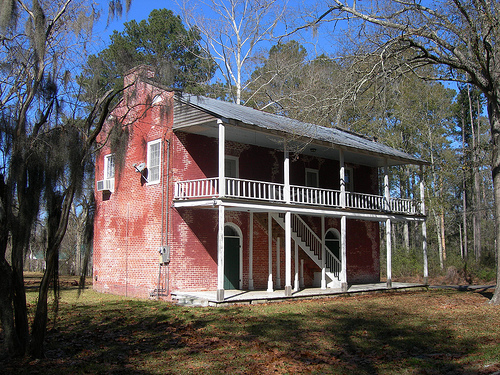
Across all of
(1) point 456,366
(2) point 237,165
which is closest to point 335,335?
(1) point 456,366

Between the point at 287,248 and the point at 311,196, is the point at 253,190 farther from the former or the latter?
the point at 287,248

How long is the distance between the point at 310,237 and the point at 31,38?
46.6 feet

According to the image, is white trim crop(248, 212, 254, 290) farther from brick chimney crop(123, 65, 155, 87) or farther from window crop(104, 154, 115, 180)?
brick chimney crop(123, 65, 155, 87)

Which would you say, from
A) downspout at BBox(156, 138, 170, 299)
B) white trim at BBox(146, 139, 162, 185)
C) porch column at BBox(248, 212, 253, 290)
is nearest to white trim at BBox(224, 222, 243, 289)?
porch column at BBox(248, 212, 253, 290)

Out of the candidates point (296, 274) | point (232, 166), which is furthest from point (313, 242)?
point (232, 166)

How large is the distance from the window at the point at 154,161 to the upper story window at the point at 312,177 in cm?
728

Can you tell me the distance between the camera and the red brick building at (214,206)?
54.0ft

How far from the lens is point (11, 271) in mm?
7312

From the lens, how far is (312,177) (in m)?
22.3

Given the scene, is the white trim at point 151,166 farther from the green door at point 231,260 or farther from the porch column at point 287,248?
the porch column at point 287,248

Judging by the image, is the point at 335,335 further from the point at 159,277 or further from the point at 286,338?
the point at 159,277

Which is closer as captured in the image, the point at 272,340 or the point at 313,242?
the point at 272,340

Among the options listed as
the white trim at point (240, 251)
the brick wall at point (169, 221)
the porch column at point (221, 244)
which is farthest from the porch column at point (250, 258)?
the porch column at point (221, 244)

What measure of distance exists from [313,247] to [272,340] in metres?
10.6
